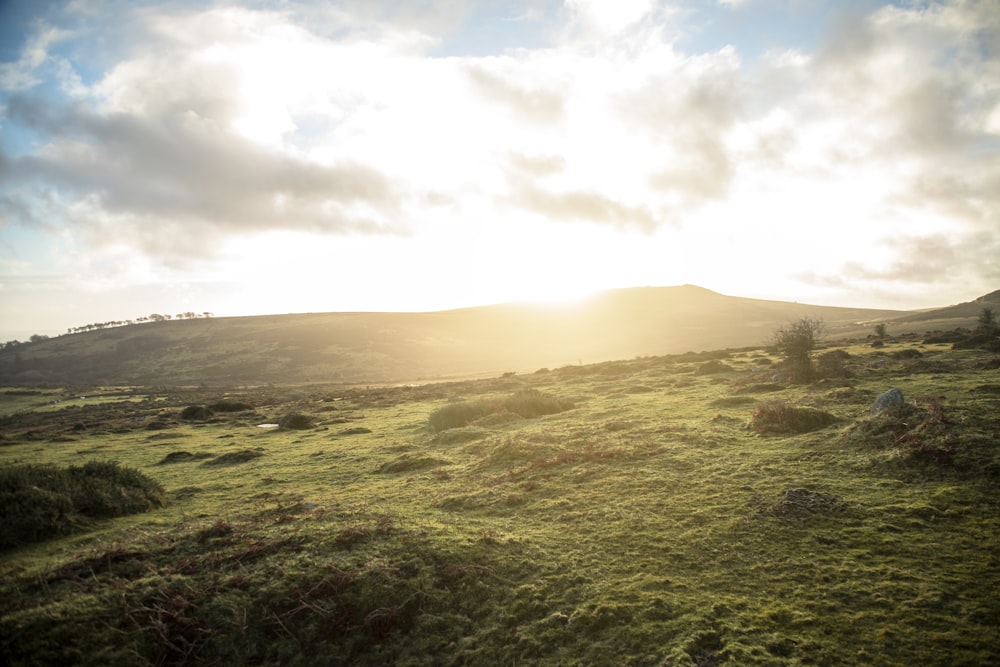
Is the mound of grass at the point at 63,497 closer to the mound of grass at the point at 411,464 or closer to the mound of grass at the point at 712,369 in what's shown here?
the mound of grass at the point at 411,464

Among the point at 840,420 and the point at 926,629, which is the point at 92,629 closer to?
the point at 926,629

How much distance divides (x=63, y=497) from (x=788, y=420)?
83.7 ft

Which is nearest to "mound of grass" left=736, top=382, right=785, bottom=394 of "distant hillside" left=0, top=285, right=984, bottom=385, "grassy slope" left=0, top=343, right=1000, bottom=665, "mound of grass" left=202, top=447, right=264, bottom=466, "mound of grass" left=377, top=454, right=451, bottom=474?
"grassy slope" left=0, top=343, right=1000, bottom=665

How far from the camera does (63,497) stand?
1423 cm

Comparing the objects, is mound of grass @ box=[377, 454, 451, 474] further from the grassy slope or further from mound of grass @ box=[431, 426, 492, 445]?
mound of grass @ box=[431, 426, 492, 445]

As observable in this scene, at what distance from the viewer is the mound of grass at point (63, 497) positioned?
13.1 meters

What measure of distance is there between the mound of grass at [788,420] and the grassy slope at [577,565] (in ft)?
2.52

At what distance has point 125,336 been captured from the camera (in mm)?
192750

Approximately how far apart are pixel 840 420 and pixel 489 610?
16.7 meters

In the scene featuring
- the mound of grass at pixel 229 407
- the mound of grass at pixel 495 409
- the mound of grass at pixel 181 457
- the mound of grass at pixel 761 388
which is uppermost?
the mound of grass at pixel 761 388

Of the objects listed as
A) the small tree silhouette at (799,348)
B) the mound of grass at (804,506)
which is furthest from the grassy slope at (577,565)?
the small tree silhouette at (799,348)

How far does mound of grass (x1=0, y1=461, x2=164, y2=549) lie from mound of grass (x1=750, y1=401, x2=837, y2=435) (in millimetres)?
23415

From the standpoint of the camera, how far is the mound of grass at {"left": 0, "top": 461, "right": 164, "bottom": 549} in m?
13.1

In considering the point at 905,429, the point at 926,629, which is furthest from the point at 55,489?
the point at 905,429
